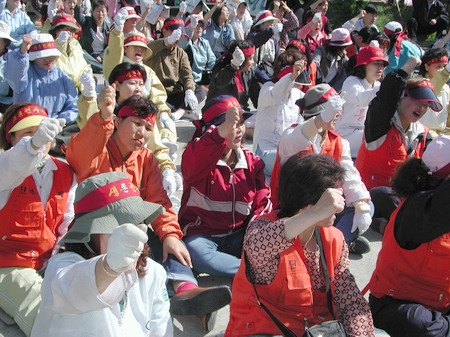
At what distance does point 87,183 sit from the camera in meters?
2.15

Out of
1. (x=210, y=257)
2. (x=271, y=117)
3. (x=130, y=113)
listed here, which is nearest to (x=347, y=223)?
(x=210, y=257)

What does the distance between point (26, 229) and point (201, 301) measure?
99 cm

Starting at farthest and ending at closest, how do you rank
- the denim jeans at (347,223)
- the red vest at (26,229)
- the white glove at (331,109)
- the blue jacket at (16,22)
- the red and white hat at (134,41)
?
the blue jacket at (16,22)
the red and white hat at (134,41)
the denim jeans at (347,223)
the white glove at (331,109)
the red vest at (26,229)

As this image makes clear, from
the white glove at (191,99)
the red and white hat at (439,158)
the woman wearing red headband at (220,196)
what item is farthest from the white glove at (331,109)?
the white glove at (191,99)

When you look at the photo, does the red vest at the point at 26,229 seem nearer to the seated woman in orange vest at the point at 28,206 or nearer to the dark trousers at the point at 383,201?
the seated woman in orange vest at the point at 28,206

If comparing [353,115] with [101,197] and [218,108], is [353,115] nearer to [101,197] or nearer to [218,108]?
[218,108]

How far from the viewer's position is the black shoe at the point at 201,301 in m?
2.95

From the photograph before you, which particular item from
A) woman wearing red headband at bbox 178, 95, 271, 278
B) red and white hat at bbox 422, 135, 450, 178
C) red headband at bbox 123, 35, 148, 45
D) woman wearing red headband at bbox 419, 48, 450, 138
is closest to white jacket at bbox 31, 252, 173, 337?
woman wearing red headband at bbox 178, 95, 271, 278

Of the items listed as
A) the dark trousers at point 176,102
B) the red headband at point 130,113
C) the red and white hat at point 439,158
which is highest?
the red headband at point 130,113

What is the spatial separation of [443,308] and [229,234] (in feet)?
4.43

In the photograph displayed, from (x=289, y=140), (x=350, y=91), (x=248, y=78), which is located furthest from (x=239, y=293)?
(x=248, y=78)

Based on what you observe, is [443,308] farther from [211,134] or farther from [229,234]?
[211,134]

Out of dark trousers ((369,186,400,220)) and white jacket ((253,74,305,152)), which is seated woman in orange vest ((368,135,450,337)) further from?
white jacket ((253,74,305,152))

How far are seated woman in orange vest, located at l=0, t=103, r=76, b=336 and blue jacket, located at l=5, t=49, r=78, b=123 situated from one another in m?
2.48
